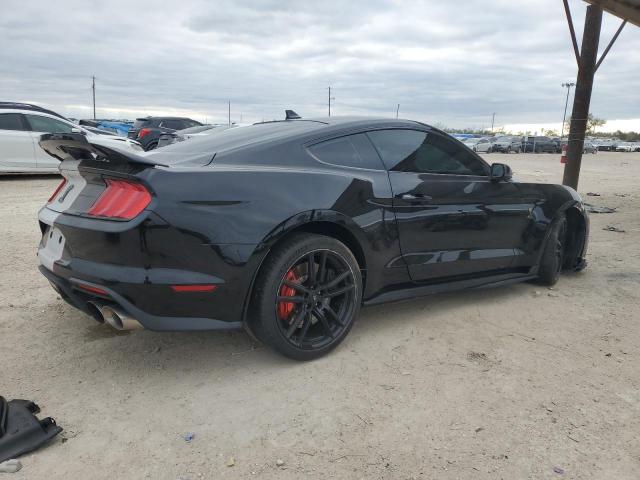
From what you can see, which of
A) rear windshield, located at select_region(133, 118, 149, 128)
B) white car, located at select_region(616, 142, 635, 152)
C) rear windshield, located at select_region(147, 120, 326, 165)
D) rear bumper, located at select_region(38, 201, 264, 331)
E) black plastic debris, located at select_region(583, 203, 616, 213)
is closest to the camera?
rear bumper, located at select_region(38, 201, 264, 331)

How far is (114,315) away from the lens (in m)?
2.65

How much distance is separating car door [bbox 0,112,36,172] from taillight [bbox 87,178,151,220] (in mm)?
9543

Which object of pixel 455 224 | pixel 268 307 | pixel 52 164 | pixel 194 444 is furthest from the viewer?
pixel 52 164

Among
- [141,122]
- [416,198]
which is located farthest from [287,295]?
Answer: [141,122]

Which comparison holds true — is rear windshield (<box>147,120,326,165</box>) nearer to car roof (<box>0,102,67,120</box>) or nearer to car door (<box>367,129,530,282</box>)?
car door (<box>367,129,530,282</box>)

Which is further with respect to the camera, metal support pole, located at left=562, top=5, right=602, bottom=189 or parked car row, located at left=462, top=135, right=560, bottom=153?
parked car row, located at left=462, top=135, right=560, bottom=153

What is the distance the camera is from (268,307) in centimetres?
283

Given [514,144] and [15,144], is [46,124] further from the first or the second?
[514,144]

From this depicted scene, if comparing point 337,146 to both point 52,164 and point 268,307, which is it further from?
point 52,164

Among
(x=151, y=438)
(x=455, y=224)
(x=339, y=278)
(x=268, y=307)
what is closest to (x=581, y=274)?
(x=455, y=224)

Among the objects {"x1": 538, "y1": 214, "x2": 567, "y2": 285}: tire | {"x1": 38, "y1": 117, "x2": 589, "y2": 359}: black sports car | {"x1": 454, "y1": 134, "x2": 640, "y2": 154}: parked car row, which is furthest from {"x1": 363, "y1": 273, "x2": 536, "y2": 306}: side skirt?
{"x1": 454, "y1": 134, "x2": 640, "y2": 154}: parked car row

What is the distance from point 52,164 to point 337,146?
392 inches

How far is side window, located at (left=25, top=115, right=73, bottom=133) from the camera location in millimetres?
10969

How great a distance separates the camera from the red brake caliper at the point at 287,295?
295 centimetres
